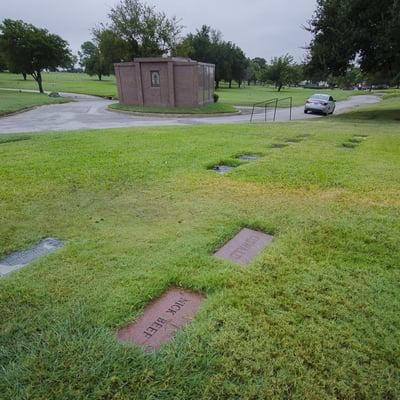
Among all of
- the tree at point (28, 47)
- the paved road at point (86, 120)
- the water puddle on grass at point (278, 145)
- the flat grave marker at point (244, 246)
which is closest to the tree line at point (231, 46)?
the tree at point (28, 47)

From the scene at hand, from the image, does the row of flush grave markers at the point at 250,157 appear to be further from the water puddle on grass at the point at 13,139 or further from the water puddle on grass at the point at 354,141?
the water puddle on grass at the point at 13,139

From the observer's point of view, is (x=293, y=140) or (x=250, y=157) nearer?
(x=250, y=157)

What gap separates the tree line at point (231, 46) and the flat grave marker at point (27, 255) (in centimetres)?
1510

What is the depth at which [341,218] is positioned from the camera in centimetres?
356

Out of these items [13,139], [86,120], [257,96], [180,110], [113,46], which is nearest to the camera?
[13,139]

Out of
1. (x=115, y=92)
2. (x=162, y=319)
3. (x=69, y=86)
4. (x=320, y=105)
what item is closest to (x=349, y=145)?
(x=162, y=319)

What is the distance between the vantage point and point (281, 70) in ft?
196

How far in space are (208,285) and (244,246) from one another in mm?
781

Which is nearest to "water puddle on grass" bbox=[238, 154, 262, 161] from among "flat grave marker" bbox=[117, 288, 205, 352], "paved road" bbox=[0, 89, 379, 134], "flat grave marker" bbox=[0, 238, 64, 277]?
"flat grave marker" bbox=[0, 238, 64, 277]

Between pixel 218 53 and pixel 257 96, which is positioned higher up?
pixel 218 53

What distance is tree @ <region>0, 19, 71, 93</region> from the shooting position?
103 feet

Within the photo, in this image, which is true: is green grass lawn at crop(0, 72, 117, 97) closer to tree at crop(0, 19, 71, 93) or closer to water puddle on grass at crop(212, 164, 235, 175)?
tree at crop(0, 19, 71, 93)

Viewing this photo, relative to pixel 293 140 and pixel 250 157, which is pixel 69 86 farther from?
pixel 250 157

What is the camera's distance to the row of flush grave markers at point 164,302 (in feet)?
6.31
